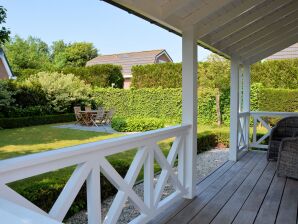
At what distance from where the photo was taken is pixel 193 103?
11.9 ft

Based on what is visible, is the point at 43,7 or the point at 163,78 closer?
the point at 163,78

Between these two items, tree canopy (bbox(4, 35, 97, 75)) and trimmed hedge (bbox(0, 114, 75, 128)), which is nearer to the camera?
trimmed hedge (bbox(0, 114, 75, 128))

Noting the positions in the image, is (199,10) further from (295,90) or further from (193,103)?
(295,90)

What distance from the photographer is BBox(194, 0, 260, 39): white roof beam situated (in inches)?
137

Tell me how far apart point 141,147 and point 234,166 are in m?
3.11

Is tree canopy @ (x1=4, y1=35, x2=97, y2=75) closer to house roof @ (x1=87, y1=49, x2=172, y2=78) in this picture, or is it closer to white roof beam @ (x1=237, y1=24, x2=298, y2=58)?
house roof @ (x1=87, y1=49, x2=172, y2=78)

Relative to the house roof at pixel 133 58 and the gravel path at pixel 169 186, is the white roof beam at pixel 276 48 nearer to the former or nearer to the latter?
the gravel path at pixel 169 186

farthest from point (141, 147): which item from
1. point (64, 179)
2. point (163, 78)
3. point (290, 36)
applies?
point (163, 78)

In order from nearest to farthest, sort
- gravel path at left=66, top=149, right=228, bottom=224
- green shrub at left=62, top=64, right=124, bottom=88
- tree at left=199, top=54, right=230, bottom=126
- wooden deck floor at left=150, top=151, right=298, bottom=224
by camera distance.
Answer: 1. wooden deck floor at left=150, top=151, right=298, bottom=224
2. gravel path at left=66, top=149, right=228, bottom=224
3. tree at left=199, top=54, right=230, bottom=126
4. green shrub at left=62, top=64, right=124, bottom=88

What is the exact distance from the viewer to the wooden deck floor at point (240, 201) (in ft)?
9.90

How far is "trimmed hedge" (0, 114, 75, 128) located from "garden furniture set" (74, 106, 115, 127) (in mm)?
1652

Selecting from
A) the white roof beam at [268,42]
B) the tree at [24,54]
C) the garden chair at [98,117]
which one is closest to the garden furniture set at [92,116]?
the garden chair at [98,117]

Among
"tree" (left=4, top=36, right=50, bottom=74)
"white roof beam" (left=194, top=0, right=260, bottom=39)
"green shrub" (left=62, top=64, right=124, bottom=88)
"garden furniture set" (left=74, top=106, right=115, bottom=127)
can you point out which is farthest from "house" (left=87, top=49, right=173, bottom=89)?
"white roof beam" (left=194, top=0, right=260, bottom=39)

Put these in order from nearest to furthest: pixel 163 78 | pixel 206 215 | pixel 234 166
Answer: pixel 206 215, pixel 234 166, pixel 163 78
